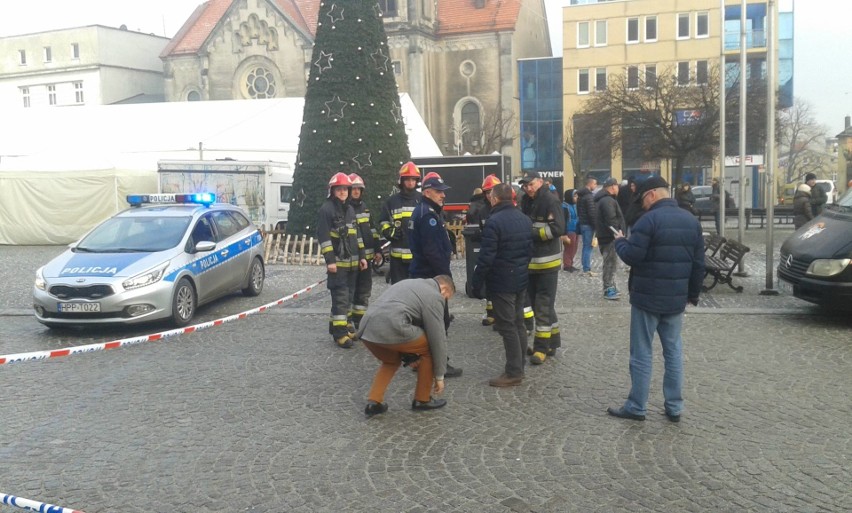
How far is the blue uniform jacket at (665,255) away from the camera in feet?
19.8

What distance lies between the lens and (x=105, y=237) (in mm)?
11617

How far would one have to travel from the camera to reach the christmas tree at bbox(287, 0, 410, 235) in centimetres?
1777

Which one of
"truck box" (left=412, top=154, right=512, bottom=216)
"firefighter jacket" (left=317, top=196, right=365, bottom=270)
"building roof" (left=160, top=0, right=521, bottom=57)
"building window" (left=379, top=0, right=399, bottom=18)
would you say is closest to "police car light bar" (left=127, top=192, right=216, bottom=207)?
"firefighter jacket" (left=317, top=196, right=365, bottom=270)

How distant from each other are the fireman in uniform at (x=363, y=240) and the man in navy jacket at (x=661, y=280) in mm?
3744

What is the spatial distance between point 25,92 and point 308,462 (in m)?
80.1

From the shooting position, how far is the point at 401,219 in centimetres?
866

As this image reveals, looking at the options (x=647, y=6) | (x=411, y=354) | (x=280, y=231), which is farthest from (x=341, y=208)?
(x=647, y=6)

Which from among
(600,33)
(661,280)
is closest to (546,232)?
(661,280)

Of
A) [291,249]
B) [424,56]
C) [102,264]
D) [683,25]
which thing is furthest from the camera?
[424,56]

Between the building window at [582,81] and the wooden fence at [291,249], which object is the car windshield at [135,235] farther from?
the building window at [582,81]

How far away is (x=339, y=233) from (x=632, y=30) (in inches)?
2017

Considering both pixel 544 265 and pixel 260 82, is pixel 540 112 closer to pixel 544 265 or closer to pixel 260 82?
pixel 260 82

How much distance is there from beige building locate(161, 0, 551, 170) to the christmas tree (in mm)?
38202

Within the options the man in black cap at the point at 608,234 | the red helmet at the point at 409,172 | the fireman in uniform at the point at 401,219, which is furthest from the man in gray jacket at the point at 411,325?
the man in black cap at the point at 608,234
